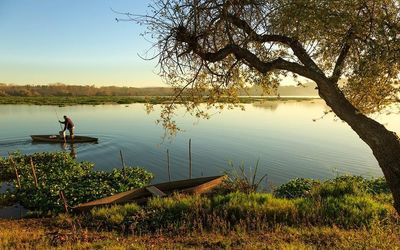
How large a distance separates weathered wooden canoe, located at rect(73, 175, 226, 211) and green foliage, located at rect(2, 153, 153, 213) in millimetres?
1639

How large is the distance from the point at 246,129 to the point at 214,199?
36675 millimetres

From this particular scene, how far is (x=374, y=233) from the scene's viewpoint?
1112 centimetres

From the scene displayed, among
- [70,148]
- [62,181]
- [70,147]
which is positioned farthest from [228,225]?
[70,147]

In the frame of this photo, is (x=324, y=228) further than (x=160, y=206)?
No

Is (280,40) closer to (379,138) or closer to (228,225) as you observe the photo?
(379,138)

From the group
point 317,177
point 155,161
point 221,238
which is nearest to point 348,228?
point 221,238

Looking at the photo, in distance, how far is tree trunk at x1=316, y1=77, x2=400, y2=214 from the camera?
9305mm

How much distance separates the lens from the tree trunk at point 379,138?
9305 millimetres

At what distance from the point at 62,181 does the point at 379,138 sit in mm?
19148

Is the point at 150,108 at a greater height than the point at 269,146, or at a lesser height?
greater

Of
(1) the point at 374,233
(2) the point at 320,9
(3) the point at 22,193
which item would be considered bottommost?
(3) the point at 22,193

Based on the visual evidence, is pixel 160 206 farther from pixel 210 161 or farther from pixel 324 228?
pixel 210 161

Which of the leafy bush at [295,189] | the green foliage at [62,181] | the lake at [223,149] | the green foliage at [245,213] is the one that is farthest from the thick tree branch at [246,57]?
the lake at [223,149]

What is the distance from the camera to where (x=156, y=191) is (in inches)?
777
